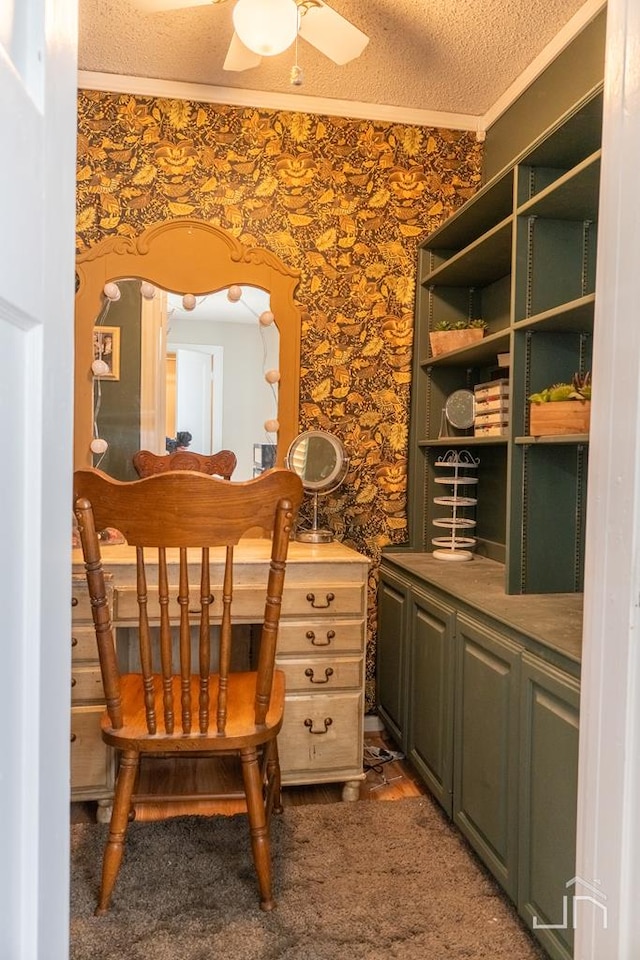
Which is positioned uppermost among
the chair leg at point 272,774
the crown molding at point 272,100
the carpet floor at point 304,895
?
the crown molding at point 272,100

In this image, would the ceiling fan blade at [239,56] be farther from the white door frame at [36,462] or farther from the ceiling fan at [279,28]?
the white door frame at [36,462]

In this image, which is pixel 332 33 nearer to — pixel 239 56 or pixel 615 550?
pixel 239 56

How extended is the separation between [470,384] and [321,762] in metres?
1.60

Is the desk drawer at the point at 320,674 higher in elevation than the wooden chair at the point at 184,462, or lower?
lower

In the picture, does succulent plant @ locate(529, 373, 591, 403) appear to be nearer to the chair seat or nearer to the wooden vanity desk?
the wooden vanity desk

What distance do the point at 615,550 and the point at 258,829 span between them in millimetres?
1191

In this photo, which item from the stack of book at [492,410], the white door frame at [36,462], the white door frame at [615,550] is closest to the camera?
the white door frame at [36,462]

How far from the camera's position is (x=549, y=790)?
145 centimetres

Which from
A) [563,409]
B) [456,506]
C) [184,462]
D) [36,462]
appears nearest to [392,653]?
[456,506]

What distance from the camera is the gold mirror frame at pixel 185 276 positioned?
259 centimetres

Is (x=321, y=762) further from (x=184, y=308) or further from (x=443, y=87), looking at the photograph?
(x=443, y=87)

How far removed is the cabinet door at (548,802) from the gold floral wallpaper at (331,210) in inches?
50.7

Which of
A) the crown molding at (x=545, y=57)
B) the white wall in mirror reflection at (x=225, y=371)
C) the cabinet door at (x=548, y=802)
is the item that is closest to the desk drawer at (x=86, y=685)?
the white wall in mirror reflection at (x=225, y=371)

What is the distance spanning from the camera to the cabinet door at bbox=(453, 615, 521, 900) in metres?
1.62
